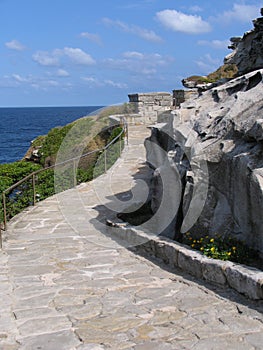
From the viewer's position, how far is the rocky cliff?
5832 millimetres

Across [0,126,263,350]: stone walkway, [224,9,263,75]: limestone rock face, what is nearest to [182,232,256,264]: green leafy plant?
[0,126,263,350]: stone walkway

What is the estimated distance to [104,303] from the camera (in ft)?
17.6

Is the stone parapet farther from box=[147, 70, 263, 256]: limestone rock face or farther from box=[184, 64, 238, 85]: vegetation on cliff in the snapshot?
box=[184, 64, 238, 85]: vegetation on cliff

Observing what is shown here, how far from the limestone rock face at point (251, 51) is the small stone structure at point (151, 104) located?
14.4 meters

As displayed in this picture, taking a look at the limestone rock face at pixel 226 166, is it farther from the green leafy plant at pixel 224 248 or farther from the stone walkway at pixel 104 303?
the stone walkway at pixel 104 303

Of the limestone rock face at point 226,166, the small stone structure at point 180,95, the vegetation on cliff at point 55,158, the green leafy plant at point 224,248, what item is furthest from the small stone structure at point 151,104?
the green leafy plant at point 224,248

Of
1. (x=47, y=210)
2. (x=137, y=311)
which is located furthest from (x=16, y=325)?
(x=47, y=210)

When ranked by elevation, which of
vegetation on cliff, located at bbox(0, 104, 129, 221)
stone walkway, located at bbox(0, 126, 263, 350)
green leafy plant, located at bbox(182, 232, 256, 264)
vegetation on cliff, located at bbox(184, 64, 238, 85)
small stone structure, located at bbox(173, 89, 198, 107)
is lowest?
stone walkway, located at bbox(0, 126, 263, 350)

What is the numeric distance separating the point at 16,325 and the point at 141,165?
10.7 metres

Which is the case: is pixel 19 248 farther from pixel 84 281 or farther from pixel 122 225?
pixel 84 281

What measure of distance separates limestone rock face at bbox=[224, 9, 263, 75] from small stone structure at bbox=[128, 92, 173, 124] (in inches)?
567

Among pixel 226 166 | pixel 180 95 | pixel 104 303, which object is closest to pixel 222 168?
pixel 226 166

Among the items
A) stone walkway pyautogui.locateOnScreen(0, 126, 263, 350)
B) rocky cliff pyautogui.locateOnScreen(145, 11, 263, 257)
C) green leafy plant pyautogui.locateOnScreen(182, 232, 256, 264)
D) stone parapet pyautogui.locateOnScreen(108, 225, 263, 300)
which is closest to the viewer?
stone walkway pyautogui.locateOnScreen(0, 126, 263, 350)

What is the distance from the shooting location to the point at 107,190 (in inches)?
493
